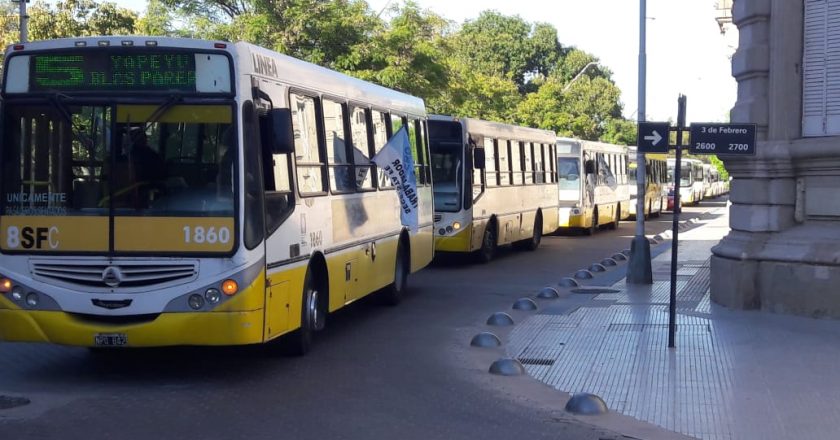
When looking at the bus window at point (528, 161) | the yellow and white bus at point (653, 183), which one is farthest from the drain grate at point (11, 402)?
the yellow and white bus at point (653, 183)

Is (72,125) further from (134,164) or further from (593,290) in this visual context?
(593,290)

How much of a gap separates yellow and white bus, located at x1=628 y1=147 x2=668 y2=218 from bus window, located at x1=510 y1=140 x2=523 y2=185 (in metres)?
17.0

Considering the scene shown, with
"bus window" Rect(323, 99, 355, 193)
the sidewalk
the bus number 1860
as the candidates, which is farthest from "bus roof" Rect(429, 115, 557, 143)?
the bus number 1860

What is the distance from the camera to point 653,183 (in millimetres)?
45625

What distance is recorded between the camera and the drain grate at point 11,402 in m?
8.26

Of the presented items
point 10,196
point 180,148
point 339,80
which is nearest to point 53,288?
point 10,196

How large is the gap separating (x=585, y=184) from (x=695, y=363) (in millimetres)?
22552

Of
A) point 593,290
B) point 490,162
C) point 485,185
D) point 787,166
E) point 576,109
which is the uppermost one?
point 576,109

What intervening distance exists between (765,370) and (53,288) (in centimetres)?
659

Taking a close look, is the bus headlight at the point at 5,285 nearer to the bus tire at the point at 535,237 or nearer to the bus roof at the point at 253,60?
the bus roof at the point at 253,60

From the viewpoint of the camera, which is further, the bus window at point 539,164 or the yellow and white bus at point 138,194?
the bus window at point 539,164

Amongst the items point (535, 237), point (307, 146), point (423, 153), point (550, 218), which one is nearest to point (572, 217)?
point (550, 218)

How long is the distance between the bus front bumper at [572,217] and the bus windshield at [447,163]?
12.2 m

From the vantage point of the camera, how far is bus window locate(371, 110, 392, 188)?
548 inches
